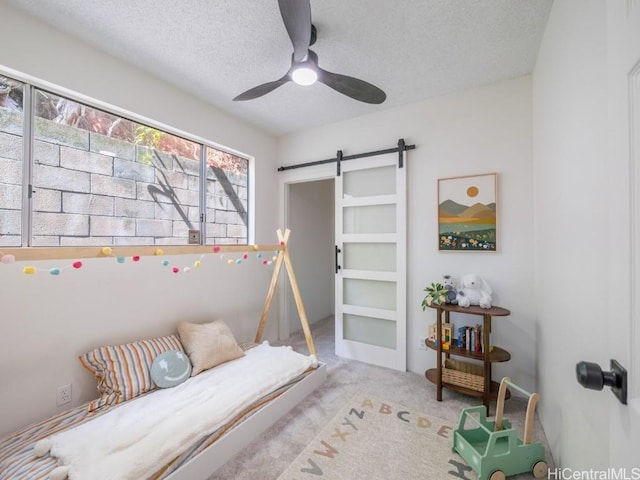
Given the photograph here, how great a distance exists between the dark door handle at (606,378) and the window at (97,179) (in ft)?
9.08

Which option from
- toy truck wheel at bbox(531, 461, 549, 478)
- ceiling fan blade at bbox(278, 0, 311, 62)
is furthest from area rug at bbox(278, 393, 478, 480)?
ceiling fan blade at bbox(278, 0, 311, 62)

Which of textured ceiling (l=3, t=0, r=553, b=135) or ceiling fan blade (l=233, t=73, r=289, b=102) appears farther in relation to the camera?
ceiling fan blade (l=233, t=73, r=289, b=102)

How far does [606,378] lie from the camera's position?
2.09ft

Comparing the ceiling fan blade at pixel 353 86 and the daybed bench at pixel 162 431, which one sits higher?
the ceiling fan blade at pixel 353 86

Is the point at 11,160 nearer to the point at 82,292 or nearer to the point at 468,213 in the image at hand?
the point at 82,292

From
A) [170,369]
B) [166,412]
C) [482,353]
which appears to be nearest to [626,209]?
[482,353]

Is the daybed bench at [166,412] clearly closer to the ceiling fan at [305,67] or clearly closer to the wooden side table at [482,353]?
the wooden side table at [482,353]

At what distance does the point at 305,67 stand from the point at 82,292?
213 cm

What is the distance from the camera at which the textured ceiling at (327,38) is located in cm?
161

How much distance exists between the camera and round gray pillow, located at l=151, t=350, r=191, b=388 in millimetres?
1957

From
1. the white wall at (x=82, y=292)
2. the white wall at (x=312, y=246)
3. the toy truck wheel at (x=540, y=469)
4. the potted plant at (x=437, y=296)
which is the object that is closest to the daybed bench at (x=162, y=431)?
the white wall at (x=82, y=292)

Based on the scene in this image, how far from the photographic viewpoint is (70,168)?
1932mm

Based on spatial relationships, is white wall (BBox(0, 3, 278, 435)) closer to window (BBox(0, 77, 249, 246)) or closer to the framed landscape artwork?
window (BBox(0, 77, 249, 246))

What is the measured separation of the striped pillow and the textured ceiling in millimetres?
2168
